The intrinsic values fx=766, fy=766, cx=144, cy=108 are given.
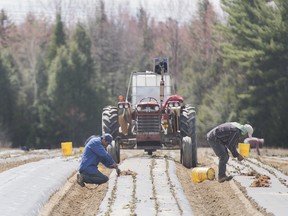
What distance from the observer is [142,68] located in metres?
68.5

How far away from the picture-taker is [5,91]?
61.0m

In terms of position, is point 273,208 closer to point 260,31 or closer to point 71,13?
point 260,31

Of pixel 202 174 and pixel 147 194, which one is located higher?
pixel 202 174

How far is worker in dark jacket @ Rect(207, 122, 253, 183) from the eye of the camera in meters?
17.9

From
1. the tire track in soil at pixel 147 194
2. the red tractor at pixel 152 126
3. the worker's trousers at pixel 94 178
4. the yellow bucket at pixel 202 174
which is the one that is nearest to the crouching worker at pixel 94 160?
the worker's trousers at pixel 94 178

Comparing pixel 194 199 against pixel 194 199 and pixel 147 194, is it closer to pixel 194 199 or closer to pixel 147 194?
pixel 194 199

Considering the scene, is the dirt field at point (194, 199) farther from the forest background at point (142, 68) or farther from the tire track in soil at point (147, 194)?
the forest background at point (142, 68)

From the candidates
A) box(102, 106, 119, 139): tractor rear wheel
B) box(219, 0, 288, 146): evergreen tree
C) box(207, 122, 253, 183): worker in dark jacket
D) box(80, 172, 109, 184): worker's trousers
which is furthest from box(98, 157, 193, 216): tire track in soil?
box(219, 0, 288, 146): evergreen tree

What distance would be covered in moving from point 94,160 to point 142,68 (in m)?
52.0

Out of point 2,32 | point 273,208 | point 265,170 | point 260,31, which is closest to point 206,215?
point 273,208

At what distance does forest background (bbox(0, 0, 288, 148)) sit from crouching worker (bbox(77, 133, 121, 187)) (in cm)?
2557

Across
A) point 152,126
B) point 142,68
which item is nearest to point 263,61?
point 142,68

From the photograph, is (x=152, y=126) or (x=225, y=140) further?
(x=152, y=126)

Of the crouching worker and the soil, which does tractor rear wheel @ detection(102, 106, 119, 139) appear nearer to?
the soil
